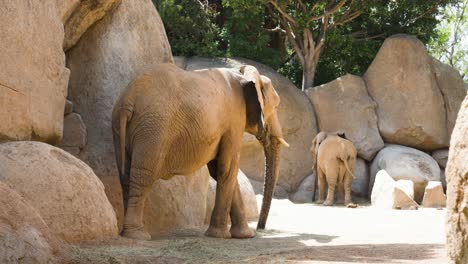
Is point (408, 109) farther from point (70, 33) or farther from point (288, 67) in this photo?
point (70, 33)

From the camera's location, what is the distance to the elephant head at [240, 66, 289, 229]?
873 centimetres

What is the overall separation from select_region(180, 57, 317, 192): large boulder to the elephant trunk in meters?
8.70

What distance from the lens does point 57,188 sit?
5.55 m

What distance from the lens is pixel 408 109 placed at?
19266 mm

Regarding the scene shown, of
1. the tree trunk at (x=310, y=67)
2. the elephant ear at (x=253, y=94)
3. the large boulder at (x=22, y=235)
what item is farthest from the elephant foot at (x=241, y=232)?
the tree trunk at (x=310, y=67)

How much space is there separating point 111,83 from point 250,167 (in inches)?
406

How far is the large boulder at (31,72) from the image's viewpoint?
638 centimetres

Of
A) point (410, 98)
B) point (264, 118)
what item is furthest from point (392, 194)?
point (264, 118)

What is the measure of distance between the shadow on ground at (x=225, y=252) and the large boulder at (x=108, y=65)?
3.89 ft

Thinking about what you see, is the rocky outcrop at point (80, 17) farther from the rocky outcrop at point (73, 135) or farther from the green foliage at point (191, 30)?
the green foliage at point (191, 30)

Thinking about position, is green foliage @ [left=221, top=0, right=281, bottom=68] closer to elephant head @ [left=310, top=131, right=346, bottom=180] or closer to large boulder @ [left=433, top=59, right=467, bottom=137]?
elephant head @ [left=310, top=131, right=346, bottom=180]

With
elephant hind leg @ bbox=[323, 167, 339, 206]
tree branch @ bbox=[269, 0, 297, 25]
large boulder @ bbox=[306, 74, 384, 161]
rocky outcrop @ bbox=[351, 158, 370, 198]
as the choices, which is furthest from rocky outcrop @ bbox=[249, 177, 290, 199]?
tree branch @ bbox=[269, 0, 297, 25]

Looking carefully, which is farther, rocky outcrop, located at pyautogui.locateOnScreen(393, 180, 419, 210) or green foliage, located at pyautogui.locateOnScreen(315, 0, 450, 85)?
green foliage, located at pyautogui.locateOnScreen(315, 0, 450, 85)

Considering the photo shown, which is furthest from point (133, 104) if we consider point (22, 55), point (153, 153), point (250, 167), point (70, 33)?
point (250, 167)
